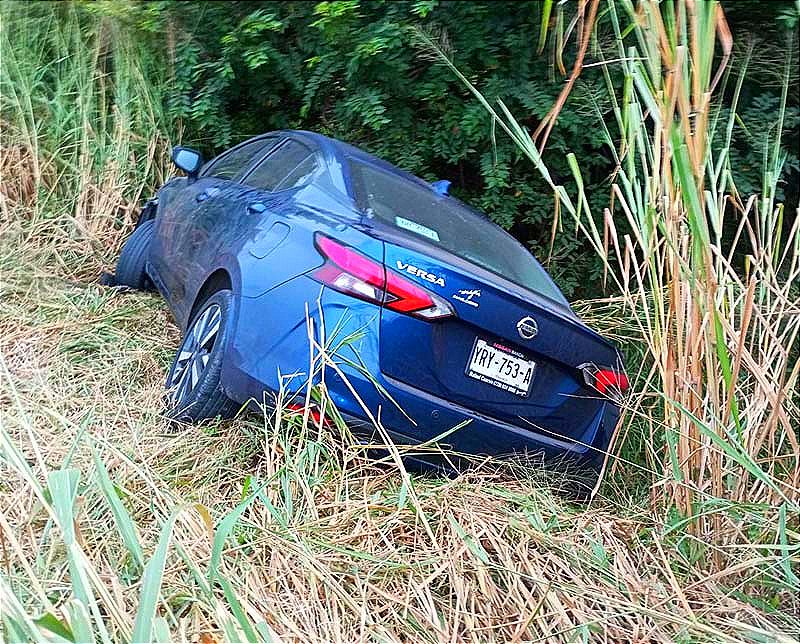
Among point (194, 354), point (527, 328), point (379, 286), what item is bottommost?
point (194, 354)

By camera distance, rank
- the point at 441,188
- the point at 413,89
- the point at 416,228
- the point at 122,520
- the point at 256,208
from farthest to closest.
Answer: the point at 413,89
the point at 441,188
the point at 256,208
the point at 416,228
the point at 122,520

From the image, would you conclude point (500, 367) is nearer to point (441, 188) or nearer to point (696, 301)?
point (696, 301)

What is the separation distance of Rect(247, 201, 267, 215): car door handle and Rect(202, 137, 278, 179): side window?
841mm

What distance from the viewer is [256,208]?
3.45 metres

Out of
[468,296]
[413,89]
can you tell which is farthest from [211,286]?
[413,89]

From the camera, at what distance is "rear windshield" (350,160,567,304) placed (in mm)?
3285

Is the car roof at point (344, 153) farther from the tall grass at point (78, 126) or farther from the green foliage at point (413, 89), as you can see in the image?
the tall grass at point (78, 126)

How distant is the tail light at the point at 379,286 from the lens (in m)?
2.75

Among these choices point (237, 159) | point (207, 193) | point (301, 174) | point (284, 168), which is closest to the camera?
point (301, 174)

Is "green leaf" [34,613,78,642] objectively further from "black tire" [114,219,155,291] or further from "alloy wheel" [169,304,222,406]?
"black tire" [114,219,155,291]

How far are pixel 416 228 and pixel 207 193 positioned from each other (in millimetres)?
1454

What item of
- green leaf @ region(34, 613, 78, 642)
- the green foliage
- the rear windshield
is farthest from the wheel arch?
the green foliage

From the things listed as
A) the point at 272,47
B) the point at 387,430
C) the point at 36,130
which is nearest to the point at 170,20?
the point at 272,47

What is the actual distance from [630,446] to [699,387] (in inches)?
57.1
